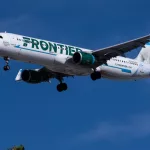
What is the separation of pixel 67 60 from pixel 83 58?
196 centimetres

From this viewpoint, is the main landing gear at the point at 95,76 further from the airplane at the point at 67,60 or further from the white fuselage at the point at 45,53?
the white fuselage at the point at 45,53

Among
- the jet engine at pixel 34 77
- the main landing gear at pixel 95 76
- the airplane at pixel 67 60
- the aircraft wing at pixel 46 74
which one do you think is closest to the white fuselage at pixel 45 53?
the airplane at pixel 67 60

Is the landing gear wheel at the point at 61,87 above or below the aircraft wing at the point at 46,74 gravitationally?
below

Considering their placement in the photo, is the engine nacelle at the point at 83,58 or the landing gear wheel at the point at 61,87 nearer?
the engine nacelle at the point at 83,58

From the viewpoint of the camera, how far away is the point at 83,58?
88.8 m

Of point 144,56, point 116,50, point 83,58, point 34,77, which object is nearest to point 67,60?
point 83,58

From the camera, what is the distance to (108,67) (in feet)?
308

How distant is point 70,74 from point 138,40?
9.34 metres

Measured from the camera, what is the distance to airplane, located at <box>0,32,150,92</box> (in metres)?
86.1

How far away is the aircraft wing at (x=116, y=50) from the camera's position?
8925cm

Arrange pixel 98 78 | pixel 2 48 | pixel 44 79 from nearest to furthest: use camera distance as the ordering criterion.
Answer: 1. pixel 2 48
2. pixel 98 78
3. pixel 44 79

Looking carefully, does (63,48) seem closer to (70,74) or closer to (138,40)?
(70,74)

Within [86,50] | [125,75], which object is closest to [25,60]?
[86,50]

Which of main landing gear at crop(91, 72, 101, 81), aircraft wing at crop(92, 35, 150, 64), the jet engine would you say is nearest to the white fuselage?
main landing gear at crop(91, 72, 101, 81)
